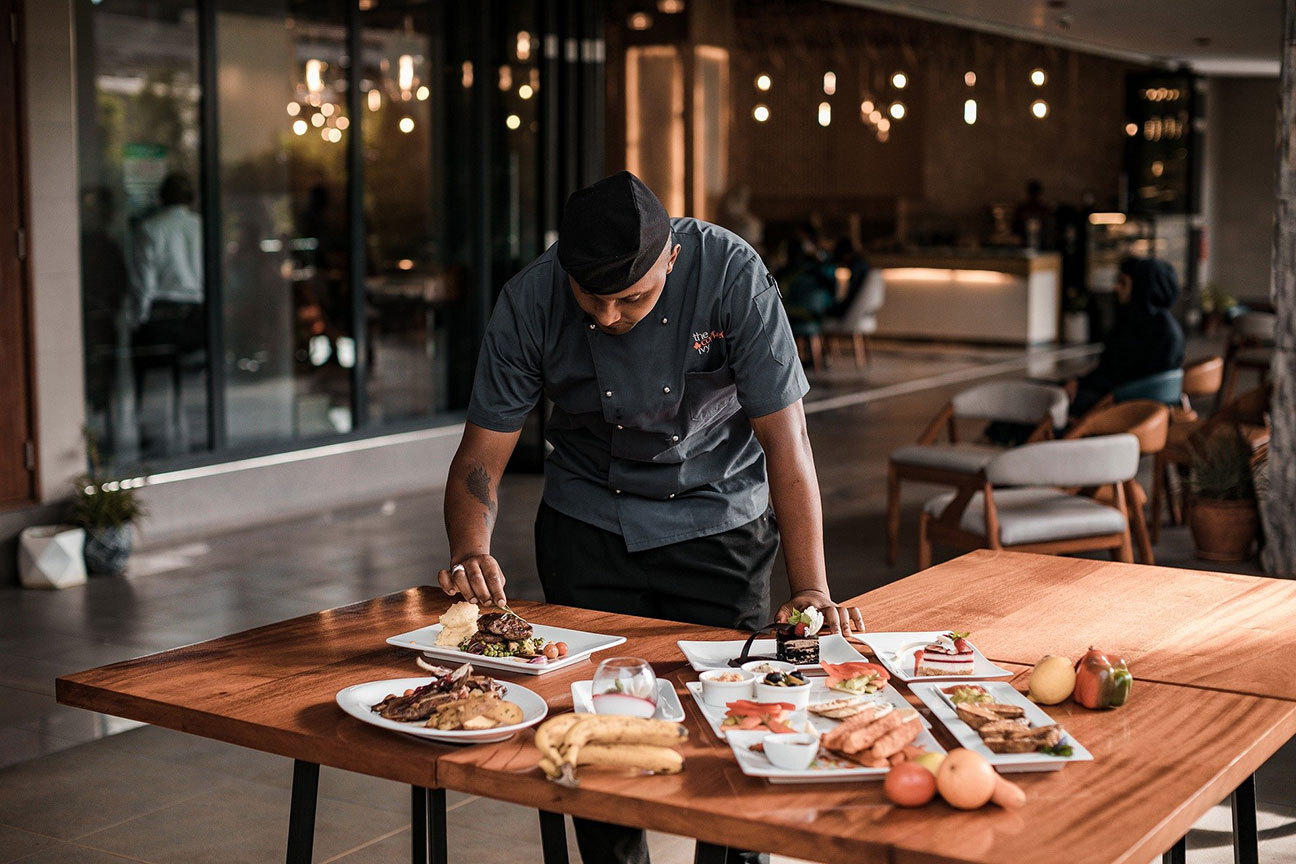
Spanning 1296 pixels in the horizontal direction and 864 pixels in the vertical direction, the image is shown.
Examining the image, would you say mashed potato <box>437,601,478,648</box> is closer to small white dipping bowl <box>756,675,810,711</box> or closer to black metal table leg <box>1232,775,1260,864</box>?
small white dipping bowl <box>756,675,810,711</box>

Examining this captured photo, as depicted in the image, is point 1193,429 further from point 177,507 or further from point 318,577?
point 177,507

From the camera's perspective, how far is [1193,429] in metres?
7.54

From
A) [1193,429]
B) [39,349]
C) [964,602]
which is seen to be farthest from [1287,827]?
[39,349]

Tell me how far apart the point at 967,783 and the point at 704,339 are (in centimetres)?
121

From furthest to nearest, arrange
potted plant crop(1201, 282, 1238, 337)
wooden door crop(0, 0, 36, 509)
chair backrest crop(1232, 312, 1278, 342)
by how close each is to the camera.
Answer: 1. potted plant crop(1201, 282, 1238, 337)
2. chair backrest crop(1232, 312, 1278, 342)
3. wooden door crop(0, 0, 36, 509)

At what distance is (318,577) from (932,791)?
5236 mm

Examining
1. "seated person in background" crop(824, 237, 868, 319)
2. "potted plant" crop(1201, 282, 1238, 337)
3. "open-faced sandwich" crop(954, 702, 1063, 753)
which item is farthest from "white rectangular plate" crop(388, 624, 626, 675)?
"potted plant" crop(1201, 282, 1238, 337)

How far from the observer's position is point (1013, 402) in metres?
6.95

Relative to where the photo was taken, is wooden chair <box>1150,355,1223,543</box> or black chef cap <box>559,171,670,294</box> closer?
black chef cap <box>559,171,670,294</box>

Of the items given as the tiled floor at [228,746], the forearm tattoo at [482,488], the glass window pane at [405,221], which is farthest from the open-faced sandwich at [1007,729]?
the glass window pane at [405,221]

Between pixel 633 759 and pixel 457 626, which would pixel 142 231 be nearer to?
pixel 457 626

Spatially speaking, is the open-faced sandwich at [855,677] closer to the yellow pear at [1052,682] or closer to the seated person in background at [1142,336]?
the yellow pear at [1052,682]

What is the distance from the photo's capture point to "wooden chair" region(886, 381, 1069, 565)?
643 centimetres

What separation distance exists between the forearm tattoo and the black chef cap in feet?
1.67
